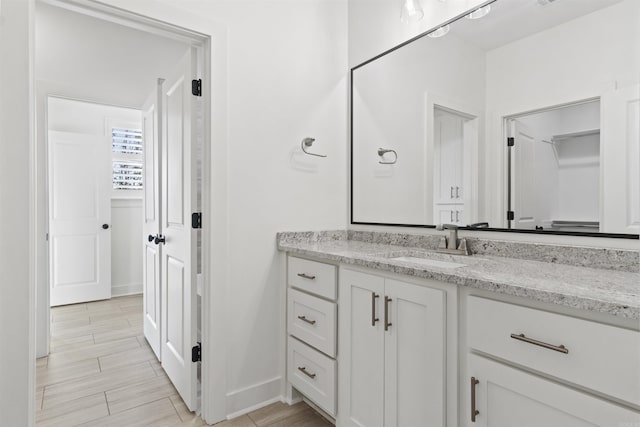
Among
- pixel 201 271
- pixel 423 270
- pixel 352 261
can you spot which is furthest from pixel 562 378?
pixel 201 271

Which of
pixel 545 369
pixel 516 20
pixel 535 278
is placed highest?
pixel 516 20

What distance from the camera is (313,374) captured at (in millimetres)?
1721

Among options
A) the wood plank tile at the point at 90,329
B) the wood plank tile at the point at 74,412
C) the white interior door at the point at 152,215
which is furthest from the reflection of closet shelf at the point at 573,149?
the wood plank tile at the point at 90,329

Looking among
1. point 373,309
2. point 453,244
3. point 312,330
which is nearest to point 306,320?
point 312,330

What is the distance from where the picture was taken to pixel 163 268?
7.42 feet

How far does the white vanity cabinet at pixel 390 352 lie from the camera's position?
45.9 inches

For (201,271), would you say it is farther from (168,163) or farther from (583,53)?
(583,53)

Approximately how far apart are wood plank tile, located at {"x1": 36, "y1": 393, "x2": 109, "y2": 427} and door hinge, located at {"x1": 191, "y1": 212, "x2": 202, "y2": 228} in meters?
1.13

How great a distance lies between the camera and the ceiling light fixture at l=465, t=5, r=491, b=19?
5.30ft

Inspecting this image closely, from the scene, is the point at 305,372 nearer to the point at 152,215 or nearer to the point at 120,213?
the point at 152,215

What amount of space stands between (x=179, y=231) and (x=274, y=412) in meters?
1.13

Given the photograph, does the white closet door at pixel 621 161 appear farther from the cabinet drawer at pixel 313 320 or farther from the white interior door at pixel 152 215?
the white interior door at pixel 152 215

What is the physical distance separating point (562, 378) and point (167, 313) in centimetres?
211

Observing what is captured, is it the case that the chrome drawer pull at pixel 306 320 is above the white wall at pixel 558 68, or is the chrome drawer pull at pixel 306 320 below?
below
